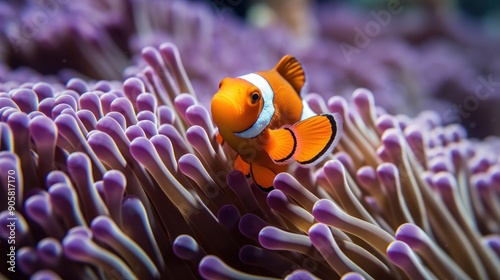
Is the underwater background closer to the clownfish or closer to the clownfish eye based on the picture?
the clownfish

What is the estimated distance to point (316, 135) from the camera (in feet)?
3.94

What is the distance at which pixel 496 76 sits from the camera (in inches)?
116

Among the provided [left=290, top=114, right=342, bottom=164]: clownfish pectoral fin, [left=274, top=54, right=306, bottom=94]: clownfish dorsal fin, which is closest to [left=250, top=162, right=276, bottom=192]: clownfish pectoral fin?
[left=290, top=114, right=342, bottom=164]: clownfish pectoral fin

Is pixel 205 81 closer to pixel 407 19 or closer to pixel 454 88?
pixel 454 88

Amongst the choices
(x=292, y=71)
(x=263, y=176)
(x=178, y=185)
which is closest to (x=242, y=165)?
(x=263, y=176)

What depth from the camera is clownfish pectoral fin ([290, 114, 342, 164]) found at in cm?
119

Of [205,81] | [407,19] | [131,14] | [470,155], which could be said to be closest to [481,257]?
[470,155]

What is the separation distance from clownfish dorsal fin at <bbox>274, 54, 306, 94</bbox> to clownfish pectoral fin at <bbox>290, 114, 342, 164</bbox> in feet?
0.85

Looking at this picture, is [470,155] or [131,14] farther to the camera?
[131,14]

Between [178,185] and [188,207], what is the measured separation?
0.20ft

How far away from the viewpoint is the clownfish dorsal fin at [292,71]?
1410 millimetres

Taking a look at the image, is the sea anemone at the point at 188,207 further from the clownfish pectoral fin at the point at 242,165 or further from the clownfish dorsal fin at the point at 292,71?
the clownfish dorsal fin at the point at 292,71

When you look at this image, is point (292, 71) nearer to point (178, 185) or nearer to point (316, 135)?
point (316, 135)

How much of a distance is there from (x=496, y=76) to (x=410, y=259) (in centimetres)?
231
